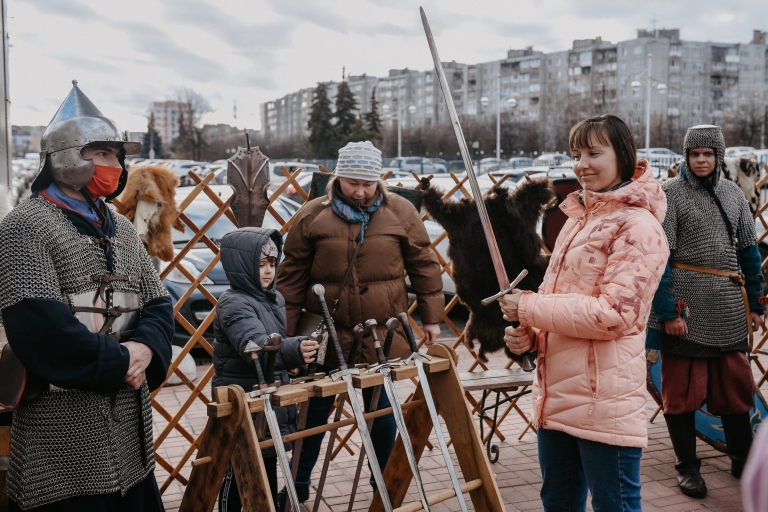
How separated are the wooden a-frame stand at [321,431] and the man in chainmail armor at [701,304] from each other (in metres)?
1.46

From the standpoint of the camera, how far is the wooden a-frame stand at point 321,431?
2305mm

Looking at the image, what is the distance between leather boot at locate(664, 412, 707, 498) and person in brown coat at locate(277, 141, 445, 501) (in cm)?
142

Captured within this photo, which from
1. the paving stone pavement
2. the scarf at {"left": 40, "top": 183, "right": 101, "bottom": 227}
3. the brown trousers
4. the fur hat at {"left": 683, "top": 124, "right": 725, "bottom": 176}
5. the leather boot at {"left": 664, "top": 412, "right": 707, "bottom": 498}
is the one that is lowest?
the paving stone pavement

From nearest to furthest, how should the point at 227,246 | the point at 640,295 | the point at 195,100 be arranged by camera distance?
the point at 640,295
the point at 227,246
the point at 195,100

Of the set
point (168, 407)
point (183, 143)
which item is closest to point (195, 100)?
point (183, 143)

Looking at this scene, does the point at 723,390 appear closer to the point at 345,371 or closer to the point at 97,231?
the point at 345,371

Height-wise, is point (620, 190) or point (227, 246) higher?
point (620, 190)

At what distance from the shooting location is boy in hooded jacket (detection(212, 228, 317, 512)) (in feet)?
9.00

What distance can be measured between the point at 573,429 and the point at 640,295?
464 mm

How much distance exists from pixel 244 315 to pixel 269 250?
26 centimetres

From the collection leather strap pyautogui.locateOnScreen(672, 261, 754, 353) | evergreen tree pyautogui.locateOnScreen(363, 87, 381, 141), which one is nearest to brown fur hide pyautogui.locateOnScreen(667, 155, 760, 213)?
leather strap pyautogui.locateOnScreen(672, 261, 754, 353)

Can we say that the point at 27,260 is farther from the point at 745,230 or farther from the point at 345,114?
the point at 345,114

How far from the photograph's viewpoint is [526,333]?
2.54m

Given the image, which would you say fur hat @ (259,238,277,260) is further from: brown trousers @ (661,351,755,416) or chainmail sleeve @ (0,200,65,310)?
brown trousers @ (661,351,755,416)
